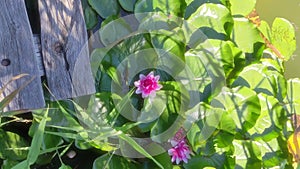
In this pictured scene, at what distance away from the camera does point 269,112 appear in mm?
1873

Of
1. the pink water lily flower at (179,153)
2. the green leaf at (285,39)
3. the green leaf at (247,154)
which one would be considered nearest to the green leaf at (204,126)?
the pink water lily flower at (179,153)

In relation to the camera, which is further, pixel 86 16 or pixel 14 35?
pixel 86 16

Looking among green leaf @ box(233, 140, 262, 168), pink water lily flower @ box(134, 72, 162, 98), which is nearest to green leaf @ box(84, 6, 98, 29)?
pink water lily flower @ box(134, 72, 162, 98)

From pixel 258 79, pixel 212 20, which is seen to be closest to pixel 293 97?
pixel 258 79

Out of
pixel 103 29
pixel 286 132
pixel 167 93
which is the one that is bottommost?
pixel 286 132

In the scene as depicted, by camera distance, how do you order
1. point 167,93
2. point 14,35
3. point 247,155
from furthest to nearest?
point 247,155 < point 167,93 < point 14,35

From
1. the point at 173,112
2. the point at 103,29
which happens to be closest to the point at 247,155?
the point at 173,112

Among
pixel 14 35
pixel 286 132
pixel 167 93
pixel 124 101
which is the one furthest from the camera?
pixel 286 132

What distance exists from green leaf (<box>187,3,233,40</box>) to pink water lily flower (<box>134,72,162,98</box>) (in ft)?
0.90

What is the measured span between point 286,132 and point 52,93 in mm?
912

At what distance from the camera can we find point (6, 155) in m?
1.64

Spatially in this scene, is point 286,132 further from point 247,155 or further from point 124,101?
point 124,101

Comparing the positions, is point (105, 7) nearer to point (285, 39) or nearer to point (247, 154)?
point (247, 154)

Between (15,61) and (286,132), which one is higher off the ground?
(15,61)
